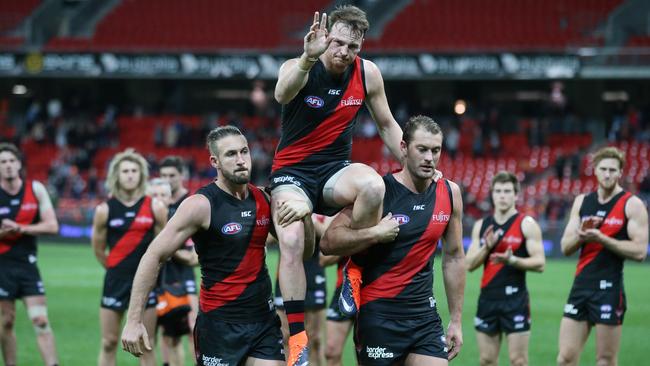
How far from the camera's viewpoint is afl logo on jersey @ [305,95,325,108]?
7.27 m

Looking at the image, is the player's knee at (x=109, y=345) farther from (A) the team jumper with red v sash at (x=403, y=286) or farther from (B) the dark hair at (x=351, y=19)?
(B) the dark hair at (x=351, y=19)

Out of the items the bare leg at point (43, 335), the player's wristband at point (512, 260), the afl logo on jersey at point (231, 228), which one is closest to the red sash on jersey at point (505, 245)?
the player's wristband at point (512, 260)

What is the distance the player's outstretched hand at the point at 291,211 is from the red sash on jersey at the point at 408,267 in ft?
2.54

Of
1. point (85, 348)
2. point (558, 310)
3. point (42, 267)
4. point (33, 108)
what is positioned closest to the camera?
point (85, 348)

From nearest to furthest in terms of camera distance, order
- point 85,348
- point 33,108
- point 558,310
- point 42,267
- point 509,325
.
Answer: point 509,325 < point 85,348 < point 558,310 < point 42,267 < point 33,108

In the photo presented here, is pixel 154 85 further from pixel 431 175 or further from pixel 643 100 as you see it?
pixel 431 175

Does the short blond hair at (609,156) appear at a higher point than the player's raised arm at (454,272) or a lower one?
higher

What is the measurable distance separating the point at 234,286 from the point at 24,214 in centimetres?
489

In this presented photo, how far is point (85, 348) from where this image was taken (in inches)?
526

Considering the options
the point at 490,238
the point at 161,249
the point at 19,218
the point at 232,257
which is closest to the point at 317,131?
the point at 232,257

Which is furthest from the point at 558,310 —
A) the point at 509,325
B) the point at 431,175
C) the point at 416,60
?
the point at 416,60

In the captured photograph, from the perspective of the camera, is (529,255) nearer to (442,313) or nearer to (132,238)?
(132,238)

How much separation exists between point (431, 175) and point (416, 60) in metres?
24.5

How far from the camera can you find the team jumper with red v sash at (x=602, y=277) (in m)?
9.78
